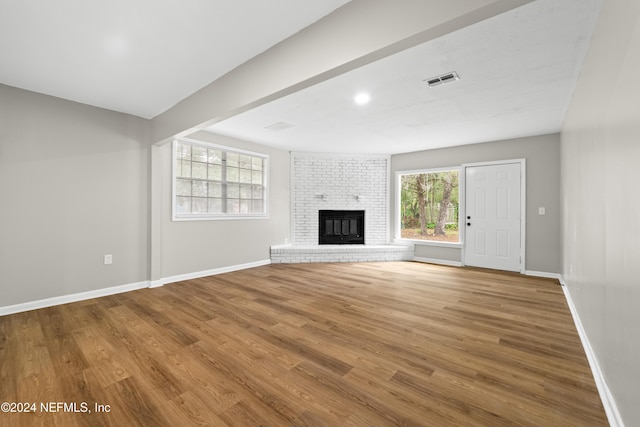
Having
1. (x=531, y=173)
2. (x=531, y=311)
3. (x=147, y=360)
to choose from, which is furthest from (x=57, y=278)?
(x=531, y=173)

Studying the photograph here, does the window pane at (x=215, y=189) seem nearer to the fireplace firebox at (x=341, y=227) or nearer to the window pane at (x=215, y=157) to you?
the window pane at (x=215, y=157)

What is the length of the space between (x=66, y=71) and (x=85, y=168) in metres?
1.26

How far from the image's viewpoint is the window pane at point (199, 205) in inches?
183

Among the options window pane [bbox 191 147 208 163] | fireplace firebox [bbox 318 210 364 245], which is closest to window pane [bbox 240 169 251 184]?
window pane [bbox 191 147 208 163]

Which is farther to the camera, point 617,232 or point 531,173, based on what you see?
point 531,173

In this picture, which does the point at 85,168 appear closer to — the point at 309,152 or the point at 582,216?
the point at 309,152

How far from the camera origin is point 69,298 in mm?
3350

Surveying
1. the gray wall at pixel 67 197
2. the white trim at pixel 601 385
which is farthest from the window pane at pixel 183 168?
the white trim at pixel 601 385

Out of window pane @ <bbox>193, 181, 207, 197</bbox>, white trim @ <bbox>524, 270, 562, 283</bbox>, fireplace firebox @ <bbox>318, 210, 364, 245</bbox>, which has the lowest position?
white trim @ <bbox>524, 270, 562, 283</bbox>

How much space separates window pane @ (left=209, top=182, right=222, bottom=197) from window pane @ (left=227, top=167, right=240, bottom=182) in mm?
231

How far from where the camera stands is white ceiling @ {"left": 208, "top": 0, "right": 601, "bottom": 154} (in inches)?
81.4

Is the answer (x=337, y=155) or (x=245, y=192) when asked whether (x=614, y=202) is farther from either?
(x=337, y=155)

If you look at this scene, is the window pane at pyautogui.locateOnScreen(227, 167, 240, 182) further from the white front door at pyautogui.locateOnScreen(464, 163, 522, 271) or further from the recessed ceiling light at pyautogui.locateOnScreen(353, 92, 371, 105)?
the white front door at pyautogui.locateOnScreen(464, 163, 522, 271)

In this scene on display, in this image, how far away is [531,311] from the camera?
3.07 metres
